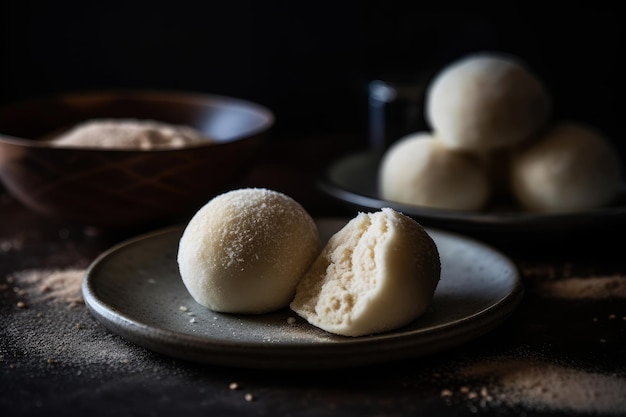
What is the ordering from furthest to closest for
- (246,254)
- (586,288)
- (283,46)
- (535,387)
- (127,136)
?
1. (283,46)
2. (127,136)
3. (586,288)
4. (246,254)
5. (535,387)

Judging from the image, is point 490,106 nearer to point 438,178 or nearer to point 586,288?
point 438,178

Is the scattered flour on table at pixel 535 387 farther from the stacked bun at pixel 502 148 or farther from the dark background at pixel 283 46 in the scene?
the dark background at pixel 283 46

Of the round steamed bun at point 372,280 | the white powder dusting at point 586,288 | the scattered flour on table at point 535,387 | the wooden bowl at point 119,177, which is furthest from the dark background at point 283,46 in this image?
the scattered flour on table at point 535,387

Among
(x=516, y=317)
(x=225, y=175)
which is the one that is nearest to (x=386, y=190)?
(x=225, y=175)

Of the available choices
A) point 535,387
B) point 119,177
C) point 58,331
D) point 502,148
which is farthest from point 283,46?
point 535,387

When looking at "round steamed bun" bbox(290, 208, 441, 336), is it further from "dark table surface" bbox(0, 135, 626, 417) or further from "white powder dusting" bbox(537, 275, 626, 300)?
"white powder dusting" bbox(537, 275, 626, 300)

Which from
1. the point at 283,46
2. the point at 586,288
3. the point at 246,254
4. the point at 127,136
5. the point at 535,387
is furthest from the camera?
the point at 283,46
